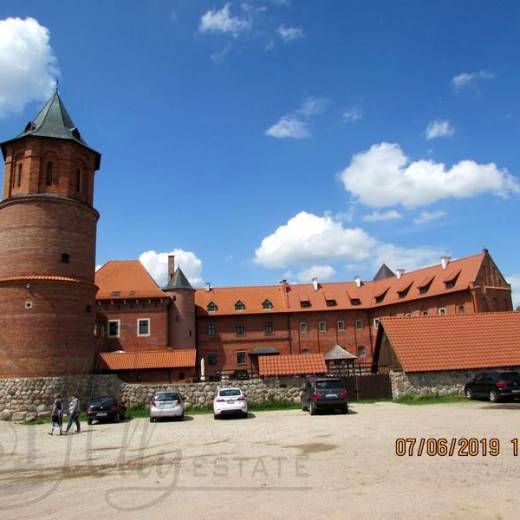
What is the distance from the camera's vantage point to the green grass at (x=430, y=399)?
79.8 feet

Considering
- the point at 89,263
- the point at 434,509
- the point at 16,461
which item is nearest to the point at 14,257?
the point at 89,263

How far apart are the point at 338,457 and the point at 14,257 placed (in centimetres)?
2469

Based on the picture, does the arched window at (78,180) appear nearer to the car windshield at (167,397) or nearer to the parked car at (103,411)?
the parked car at (103,411)

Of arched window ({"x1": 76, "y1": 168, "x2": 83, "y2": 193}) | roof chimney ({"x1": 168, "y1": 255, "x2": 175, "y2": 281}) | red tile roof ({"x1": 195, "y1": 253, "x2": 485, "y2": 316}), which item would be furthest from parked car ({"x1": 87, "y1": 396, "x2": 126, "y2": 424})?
red tile roof ({"x1": 195, "y1": 253, "x2": 485, "y2": 316})

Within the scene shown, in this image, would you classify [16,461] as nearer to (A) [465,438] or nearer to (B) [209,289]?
(A) [465,438]

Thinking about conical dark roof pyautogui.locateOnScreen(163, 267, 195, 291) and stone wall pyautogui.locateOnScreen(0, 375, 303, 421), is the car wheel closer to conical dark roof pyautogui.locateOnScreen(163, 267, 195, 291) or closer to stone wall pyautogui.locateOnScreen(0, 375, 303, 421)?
stone wall pyautogui.locateOnScreen(0, 375, 303, 421)

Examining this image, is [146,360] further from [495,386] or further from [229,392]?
[495,386]

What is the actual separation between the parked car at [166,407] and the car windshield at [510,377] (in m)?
14.6

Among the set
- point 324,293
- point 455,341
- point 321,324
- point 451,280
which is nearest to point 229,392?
point 455,341

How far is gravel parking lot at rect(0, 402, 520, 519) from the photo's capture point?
745 centimetres

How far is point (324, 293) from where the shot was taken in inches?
2251

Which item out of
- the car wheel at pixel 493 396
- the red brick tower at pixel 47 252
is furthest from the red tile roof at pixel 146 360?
the car wheel at pixel 493 396

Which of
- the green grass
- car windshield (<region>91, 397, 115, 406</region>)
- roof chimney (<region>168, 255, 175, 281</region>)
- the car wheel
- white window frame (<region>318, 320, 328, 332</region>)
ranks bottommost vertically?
the green grass

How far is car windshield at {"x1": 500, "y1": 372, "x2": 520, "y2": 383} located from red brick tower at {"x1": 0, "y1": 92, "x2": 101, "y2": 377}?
75.1 feet
